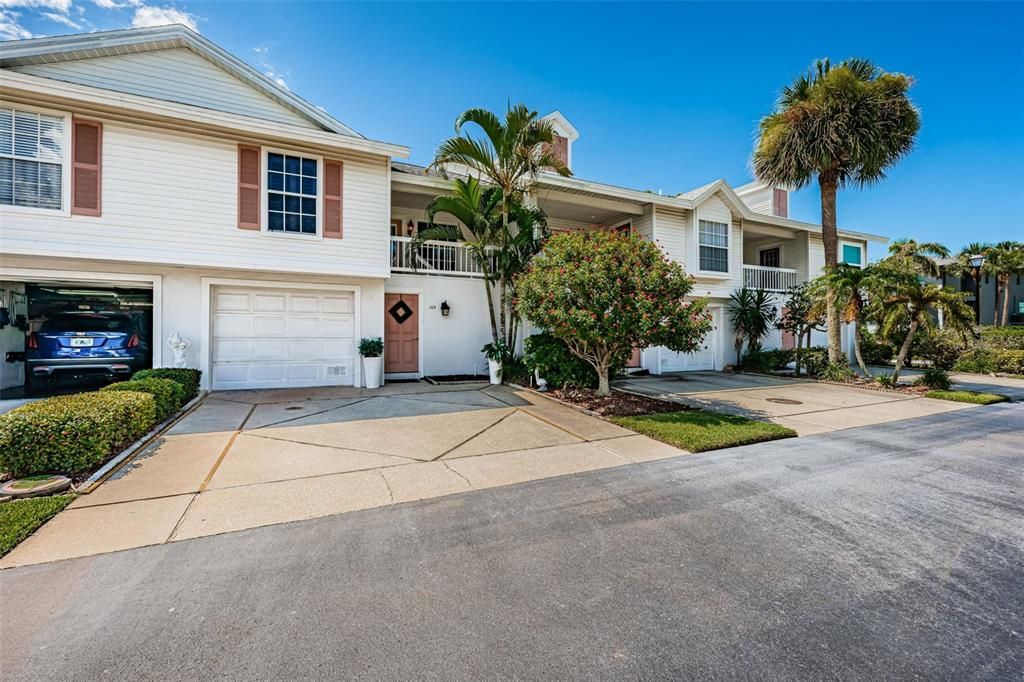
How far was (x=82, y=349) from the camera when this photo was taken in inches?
303

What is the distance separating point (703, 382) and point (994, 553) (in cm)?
883

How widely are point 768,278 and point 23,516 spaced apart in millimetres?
19107

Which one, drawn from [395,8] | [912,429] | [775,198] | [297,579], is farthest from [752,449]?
[775,198]

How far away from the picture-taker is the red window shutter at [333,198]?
9.34m

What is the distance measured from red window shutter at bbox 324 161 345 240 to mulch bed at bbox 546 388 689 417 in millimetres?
6100

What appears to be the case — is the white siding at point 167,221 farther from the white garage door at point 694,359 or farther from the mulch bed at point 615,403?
the white garage door at point 694,359

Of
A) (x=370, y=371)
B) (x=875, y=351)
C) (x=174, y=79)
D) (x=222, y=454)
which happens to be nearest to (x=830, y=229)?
(x=875, y=351)

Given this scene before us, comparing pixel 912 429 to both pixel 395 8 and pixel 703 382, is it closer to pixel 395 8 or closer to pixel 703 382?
pixel 703 382

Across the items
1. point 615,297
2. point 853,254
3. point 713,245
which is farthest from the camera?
point 853,254

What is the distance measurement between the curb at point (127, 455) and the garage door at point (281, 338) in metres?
2.14

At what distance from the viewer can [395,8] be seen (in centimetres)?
855

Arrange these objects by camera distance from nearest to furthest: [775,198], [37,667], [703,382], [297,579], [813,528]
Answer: [37,667]
[297,579]
[813,528]
[703,382]
[775,198]

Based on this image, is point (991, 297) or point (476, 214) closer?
point (476, 214)

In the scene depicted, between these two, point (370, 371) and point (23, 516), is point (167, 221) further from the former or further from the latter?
point (23, 516)
